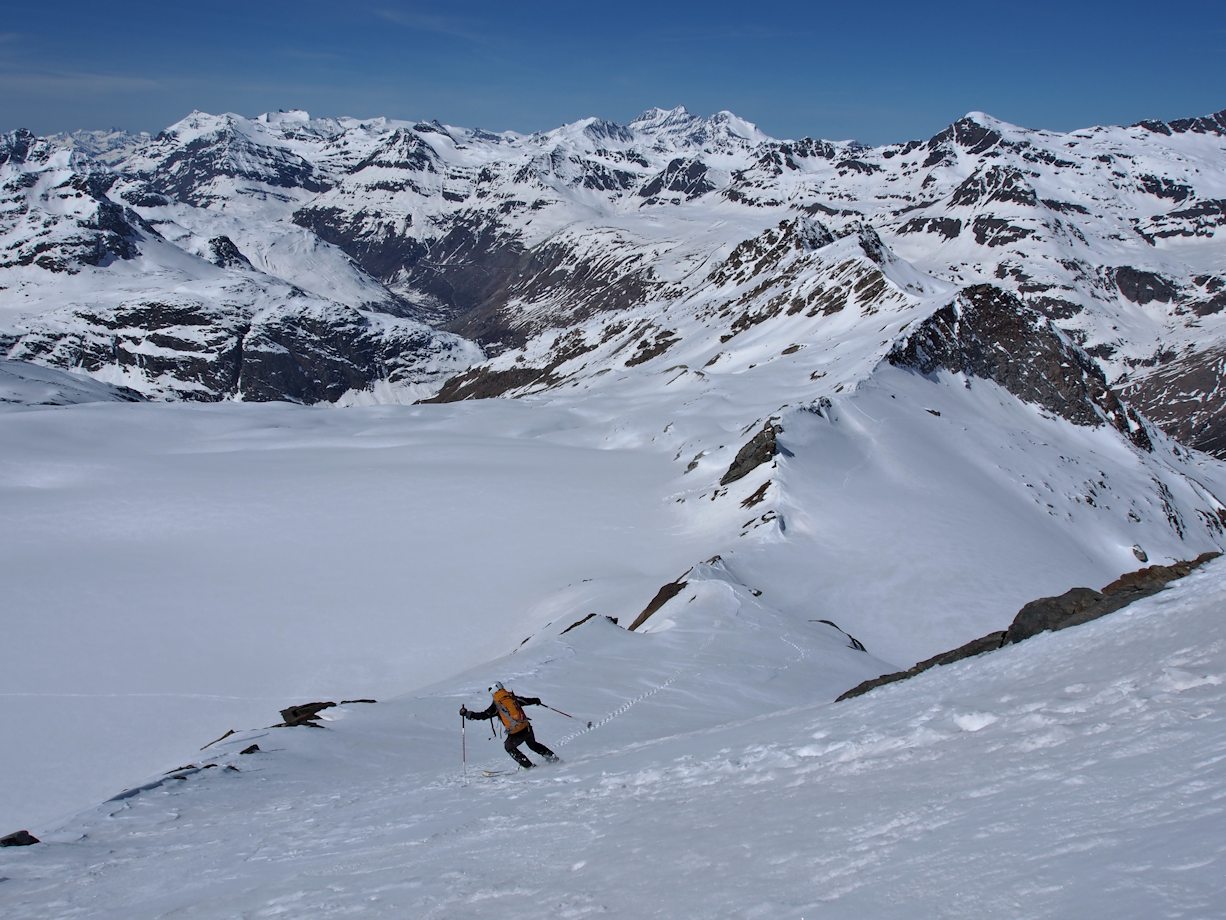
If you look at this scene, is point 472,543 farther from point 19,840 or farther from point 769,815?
point 769,815

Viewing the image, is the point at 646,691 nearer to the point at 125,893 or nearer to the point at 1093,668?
the point at 1093,668

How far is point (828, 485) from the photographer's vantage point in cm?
4447

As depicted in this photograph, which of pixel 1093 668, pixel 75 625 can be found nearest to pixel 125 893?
pixel 1093 668

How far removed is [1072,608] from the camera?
15.6m

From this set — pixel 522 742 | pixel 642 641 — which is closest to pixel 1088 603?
pixel 522 742

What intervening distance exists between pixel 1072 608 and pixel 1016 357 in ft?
203

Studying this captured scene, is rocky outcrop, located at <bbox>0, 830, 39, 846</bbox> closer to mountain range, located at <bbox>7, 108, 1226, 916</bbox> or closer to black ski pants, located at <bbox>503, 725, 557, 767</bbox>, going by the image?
mountain range, located at <bbox>7, 108, 1226, 916</bbox>

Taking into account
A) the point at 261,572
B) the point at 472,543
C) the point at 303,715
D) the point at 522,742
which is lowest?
the point at 303,715

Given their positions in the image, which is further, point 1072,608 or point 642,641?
point 642,641

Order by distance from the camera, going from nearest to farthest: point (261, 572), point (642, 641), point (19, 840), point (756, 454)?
point (19, 840) < point (642, 641) < point (261, 572) < point (756, 454)

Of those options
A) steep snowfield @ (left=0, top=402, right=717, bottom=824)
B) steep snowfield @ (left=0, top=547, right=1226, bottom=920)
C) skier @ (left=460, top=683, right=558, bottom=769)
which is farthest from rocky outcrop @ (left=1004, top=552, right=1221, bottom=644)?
steep snowfield @ (left=0, top=402, right=717, bottom=824)

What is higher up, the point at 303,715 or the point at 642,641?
the point at 303,715

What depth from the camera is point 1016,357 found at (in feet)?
234

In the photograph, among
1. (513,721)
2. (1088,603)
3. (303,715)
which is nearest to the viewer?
(513,721)
